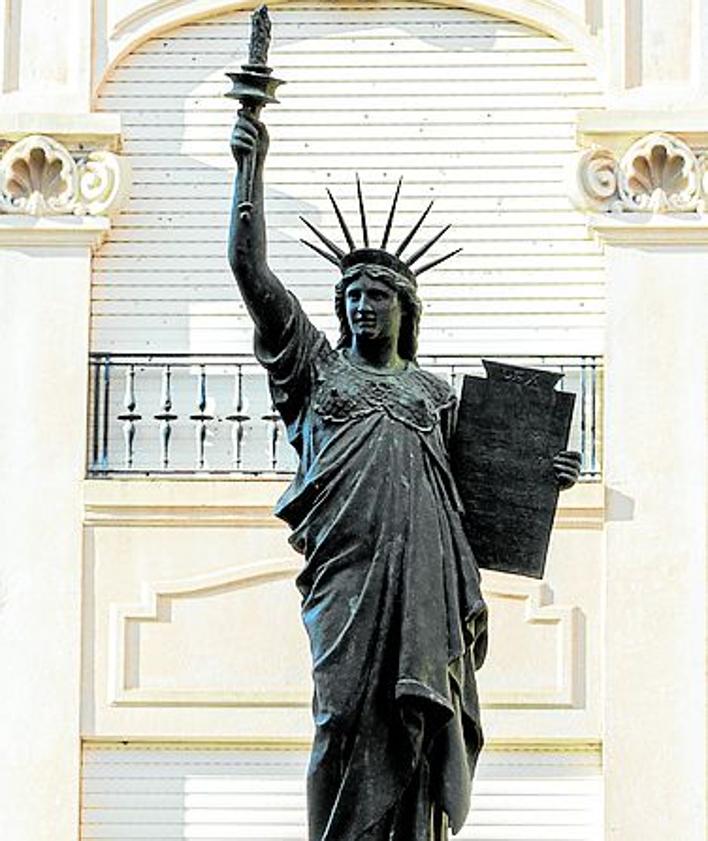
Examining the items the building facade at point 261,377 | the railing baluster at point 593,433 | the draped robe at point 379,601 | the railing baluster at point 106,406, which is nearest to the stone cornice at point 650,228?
the building facade at point 261,377

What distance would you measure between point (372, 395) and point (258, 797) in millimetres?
11037

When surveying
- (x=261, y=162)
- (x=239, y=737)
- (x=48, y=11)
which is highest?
(x=48, y=11)

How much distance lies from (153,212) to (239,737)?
3.13 m

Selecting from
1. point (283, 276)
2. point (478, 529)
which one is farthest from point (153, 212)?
point (478, 529)

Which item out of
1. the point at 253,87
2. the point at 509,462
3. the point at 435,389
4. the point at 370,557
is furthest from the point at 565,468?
the point at 253,87

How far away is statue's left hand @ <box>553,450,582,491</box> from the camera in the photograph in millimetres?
11625

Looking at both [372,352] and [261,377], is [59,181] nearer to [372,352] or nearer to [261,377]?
[261,377]

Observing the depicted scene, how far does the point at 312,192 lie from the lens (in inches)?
913

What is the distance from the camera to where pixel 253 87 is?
11242mm

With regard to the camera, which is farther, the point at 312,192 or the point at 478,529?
the point at 312,192

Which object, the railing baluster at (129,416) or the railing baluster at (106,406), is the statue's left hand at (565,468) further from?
the railing baluster at (106,406)

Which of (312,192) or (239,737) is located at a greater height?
(312,192)

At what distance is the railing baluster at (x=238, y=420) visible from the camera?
22531 millimetres

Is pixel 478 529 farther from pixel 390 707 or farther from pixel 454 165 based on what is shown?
pixel 454 165
